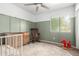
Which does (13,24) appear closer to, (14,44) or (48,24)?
(14,44)

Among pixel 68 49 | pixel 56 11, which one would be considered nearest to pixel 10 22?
pixel 56 11

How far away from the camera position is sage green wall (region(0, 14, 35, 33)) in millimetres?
1739

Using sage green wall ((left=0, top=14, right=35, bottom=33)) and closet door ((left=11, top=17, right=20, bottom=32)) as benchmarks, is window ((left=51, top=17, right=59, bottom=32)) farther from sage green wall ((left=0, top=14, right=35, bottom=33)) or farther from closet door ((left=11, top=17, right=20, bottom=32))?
closet door ((left=11, top=17, right=20, bottom=32))

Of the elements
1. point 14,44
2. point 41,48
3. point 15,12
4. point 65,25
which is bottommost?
point 41,48

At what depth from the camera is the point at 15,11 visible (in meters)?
1.88

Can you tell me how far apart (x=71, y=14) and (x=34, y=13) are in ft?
2.95

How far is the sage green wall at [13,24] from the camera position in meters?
1.74

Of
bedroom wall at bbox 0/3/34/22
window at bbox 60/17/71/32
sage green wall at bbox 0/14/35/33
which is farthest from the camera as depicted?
sage green wall at bbox 0/14/35/33

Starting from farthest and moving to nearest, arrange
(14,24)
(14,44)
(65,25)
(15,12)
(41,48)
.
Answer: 1. (14,24)
2. (15,12)
3. (41,48)
4. (14,44)
5. (65,25)

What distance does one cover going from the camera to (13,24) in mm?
2062

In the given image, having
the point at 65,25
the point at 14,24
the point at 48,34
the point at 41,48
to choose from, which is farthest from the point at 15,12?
the point at 65,25

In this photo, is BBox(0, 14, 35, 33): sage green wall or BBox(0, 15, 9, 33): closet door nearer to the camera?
BBox(0, 14, 35, 33): sage green wall

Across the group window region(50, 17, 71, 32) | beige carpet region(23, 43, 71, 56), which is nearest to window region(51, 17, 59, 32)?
window region(50, 17, 71, 32)

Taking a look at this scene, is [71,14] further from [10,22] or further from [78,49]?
[10,22]
